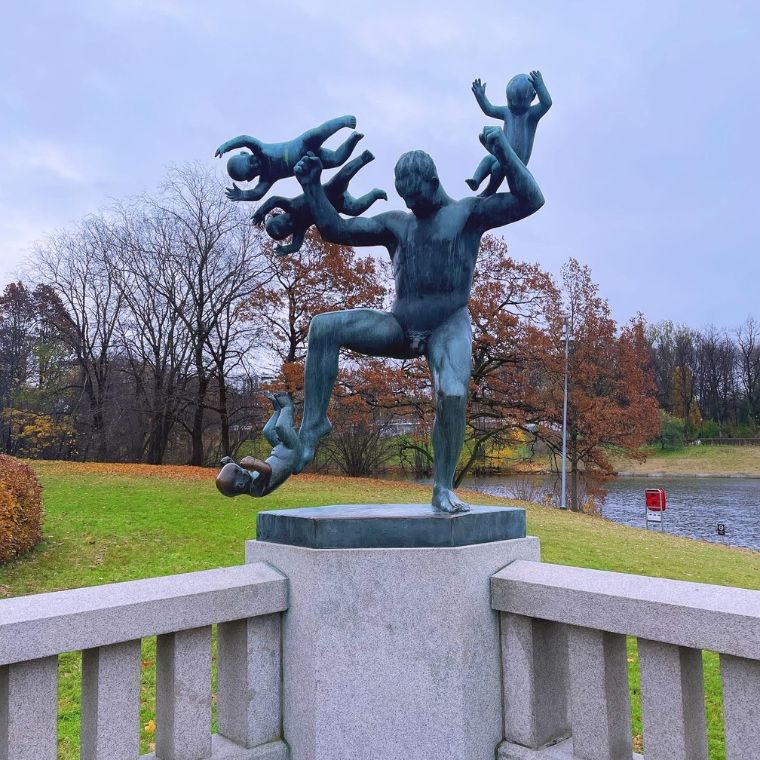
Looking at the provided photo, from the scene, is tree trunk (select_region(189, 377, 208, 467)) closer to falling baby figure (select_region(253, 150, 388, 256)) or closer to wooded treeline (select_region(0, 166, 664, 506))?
wooded treeline (select_region(0, 166, 664, 506))

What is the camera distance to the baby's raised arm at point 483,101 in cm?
307

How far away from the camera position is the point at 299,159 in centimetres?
299

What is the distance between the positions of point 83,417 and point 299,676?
27.9 metres

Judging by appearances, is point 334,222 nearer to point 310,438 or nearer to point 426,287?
point 426,287

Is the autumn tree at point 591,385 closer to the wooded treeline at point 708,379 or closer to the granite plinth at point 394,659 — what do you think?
the granite plinth at point 394,659

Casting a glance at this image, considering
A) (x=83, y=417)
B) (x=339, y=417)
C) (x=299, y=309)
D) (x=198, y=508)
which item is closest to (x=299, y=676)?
(x=198, y=508)

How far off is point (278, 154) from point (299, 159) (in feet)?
0.35

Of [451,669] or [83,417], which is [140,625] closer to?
[451,669]

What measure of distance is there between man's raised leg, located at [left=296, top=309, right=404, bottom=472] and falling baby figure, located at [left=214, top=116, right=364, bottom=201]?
72 cm

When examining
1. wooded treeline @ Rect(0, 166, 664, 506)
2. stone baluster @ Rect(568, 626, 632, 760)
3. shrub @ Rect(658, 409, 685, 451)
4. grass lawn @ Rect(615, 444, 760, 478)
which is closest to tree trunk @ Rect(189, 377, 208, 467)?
wooded treeline @ Rect(0, 166, 664, 506)

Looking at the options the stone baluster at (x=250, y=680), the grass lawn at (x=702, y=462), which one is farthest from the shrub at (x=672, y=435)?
the stone baluster at (x=250, y=680)

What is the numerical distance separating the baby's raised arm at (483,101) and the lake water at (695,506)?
1726 cm

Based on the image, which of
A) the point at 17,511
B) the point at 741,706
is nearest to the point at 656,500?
the point at 17,511

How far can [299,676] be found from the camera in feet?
8.21
